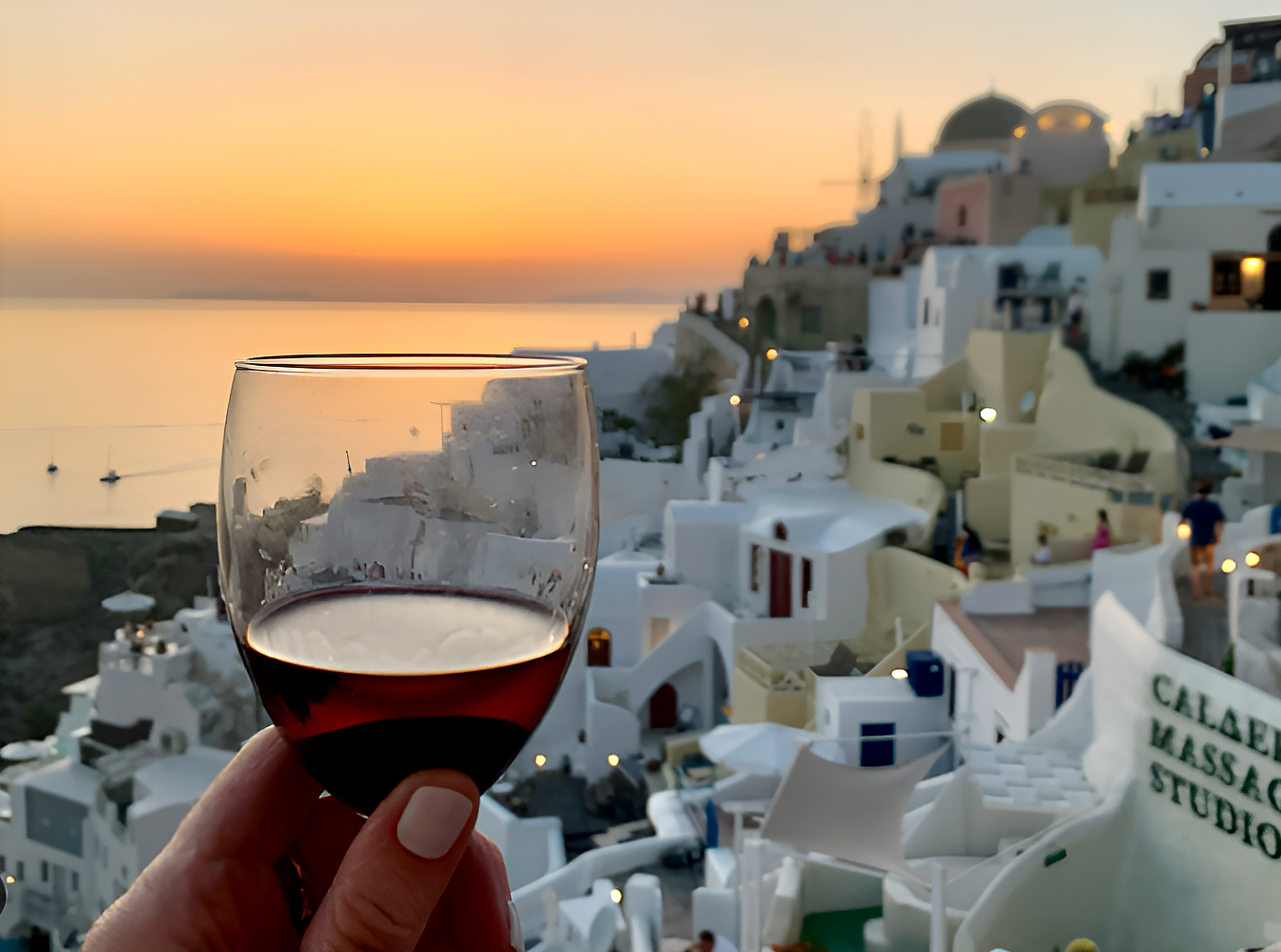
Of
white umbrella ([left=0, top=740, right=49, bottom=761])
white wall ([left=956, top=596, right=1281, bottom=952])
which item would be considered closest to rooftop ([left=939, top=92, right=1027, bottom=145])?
white wall ([left=956, top=596, right=1281, bottom=952])

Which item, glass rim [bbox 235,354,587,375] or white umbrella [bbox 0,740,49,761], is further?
white umbrella [bbox 0,740,49,761]

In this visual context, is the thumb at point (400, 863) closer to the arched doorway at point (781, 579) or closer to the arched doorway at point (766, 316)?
the arched doorway at point (781, 579)

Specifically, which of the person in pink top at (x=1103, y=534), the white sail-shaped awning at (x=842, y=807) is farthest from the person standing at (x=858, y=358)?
the white sail-shaped awning at (x=842, y=807)

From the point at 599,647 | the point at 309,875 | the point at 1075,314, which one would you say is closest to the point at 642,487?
the point at 599,647

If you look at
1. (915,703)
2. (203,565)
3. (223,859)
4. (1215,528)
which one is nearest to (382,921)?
(223,859)

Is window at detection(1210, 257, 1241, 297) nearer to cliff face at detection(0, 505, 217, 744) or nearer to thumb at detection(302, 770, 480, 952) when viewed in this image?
cliff face at detection(0, 505, 217, 744)

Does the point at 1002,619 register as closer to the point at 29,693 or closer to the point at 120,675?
the point at 120,675
